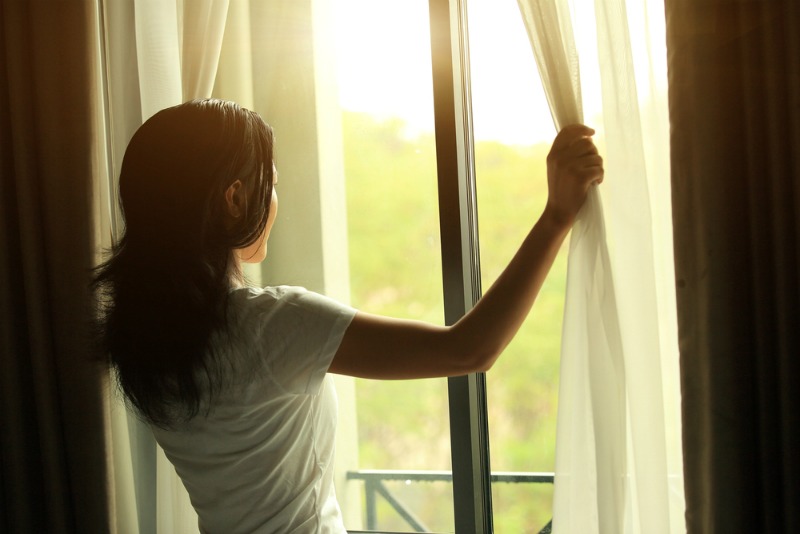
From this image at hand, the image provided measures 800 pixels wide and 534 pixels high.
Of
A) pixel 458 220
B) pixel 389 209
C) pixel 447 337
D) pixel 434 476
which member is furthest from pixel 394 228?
pixel 447 337

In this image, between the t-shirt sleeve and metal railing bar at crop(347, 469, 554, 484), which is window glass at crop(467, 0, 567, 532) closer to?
metal railing bar at crop(347, 469, 554, 484)

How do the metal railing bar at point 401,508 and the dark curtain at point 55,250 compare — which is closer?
the dark curtain at point 55,250

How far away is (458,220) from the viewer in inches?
59.3

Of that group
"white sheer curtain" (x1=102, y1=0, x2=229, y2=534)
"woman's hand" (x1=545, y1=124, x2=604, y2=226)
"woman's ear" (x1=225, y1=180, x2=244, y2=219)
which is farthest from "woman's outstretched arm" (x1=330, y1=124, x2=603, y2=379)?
"white sheer curtain" (x1=102, y1=0, x2=229, y2=534)

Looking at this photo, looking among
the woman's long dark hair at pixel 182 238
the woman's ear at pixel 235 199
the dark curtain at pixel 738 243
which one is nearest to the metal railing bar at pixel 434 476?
the dark curtain at pixel 738 243

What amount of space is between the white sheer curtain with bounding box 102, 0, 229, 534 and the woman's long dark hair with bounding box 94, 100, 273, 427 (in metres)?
0.51

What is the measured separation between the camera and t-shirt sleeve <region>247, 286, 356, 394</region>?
0.95 meters

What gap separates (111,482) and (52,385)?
0.25 metres

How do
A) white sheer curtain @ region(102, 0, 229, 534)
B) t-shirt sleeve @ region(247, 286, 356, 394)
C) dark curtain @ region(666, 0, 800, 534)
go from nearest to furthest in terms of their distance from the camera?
t-shirt sleeve @ region(247, 286, 356, 394), dark curtain @ region(666, 0, 800, 534), white sheer curtain @ region(102, 0, 229, 534)

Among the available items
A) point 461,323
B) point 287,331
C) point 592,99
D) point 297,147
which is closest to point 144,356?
point 287,331

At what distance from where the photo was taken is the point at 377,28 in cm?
159

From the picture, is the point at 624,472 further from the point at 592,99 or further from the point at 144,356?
the point at 144,356

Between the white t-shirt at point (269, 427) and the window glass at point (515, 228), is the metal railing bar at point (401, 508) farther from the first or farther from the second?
the white t-shirt at point (269, 427)

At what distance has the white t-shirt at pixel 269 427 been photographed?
951mm
